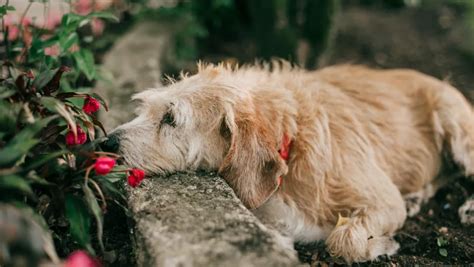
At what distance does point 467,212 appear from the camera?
434 centimetres

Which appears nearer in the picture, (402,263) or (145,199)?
(145,199)

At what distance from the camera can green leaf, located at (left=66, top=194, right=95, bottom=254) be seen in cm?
272

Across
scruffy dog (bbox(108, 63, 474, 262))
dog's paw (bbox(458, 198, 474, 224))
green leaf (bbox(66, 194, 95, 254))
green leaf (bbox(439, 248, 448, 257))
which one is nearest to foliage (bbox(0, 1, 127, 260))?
green leaf (bbox(66, 194, 95, 254))

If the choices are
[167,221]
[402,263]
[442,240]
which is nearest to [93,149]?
[167,221]

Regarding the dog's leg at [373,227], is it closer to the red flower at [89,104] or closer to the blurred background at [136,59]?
the blurred background at [136,59]

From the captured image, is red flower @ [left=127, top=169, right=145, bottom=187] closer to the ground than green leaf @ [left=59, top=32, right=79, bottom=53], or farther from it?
closer to the ground

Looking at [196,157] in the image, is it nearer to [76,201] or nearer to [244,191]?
[244,191]

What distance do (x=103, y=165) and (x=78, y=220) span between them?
0.30 m

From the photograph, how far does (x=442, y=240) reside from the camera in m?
3.88

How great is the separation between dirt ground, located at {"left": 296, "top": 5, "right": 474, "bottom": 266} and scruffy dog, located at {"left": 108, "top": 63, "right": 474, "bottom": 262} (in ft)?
0.54

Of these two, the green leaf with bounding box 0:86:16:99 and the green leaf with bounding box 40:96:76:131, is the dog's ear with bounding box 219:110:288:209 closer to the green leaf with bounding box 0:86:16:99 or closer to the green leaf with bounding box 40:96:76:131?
the green leaf with bounding box 40:96:76:131

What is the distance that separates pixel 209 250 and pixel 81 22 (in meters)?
2.21

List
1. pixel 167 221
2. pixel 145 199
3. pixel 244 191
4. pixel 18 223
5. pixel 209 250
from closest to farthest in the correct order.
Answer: pixel 18 223
pixel 209 250
pixel 167 221
pixel 145 199
pixel 244 191

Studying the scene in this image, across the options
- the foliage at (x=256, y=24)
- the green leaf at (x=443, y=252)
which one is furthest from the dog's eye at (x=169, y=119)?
the foliage at (x=256, y=24)
